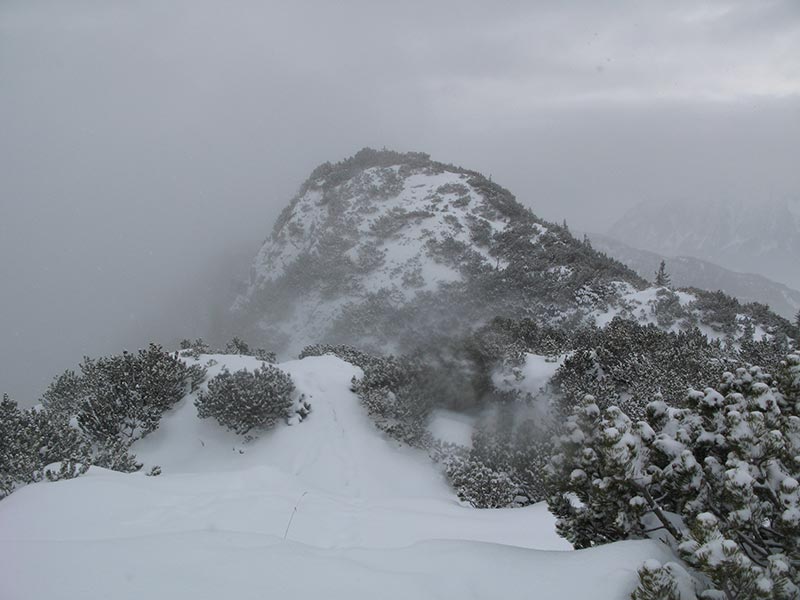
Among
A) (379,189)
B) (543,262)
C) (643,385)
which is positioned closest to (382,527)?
(643,385)

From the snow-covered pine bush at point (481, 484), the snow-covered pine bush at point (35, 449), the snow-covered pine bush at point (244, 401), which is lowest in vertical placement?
the snow-covered pine bush at point (481, 484)

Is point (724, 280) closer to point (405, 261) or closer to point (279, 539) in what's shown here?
point (405, 261)

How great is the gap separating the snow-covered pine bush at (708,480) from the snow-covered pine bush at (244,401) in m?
8.91

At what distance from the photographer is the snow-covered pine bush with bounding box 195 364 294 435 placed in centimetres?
1092

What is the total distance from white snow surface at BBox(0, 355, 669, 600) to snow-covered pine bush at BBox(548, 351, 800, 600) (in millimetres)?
372

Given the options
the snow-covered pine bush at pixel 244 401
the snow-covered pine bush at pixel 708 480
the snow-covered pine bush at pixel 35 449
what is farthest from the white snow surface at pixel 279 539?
the snow-covered pine bush at pixel 35 449

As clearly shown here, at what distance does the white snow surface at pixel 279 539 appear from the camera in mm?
2975

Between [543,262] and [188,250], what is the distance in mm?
72701

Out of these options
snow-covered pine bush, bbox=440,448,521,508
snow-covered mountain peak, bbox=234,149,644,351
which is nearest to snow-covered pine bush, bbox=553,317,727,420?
snow-covered pine bush, bbox=440,448,521,508

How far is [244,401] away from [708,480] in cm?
1010

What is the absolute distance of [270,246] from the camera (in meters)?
38.4

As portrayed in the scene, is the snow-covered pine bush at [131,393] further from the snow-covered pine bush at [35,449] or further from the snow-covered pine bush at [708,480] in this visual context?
the snow-covered pine bush at [708,480]

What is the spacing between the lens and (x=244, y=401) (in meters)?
10.9

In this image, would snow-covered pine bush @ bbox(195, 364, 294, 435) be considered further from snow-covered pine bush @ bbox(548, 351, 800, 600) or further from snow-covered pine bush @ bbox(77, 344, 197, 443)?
snow-covered pine bush @ bbox(548, 351, 800, 600)
